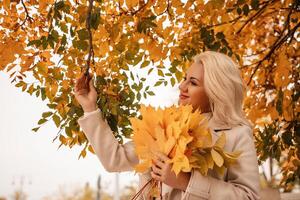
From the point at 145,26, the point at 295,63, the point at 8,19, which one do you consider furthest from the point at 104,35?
the point at 295,63

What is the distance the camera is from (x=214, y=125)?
1.72 meters

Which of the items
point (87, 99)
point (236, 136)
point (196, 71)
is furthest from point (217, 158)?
point (87, 99)

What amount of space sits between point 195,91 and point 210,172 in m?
0.35

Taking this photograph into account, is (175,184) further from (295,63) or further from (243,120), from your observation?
(295,63)

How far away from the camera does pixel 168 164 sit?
4.54ft

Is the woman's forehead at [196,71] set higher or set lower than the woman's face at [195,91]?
higher

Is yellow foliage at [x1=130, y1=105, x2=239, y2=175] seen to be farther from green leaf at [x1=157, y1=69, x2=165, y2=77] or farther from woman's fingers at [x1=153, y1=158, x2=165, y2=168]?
green leaf at [x1=157, y1=69, x2=165, y2=77]

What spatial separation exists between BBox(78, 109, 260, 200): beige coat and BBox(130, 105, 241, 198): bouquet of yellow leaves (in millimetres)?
61

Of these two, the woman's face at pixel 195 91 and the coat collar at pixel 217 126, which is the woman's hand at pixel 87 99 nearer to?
the woman's face at pixel 195 91

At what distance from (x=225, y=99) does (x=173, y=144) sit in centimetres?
42

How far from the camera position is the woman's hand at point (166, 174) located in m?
1.39

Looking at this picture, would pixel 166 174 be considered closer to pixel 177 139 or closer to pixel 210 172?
pixel 177 139

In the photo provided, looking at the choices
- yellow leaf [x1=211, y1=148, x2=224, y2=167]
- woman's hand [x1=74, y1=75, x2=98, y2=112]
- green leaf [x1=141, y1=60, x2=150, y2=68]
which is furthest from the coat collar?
green leaf [x1=141, y1=60, x2=150, y2=68]

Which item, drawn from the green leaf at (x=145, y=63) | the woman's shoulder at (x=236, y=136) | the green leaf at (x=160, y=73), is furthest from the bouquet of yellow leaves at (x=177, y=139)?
the green leaf at (x=160, y=73)
